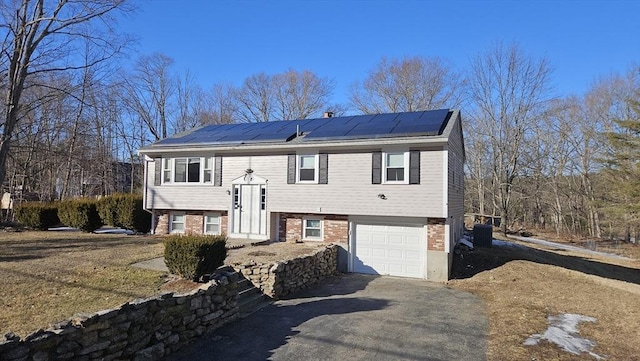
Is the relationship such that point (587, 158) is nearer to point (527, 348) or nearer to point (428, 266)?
point (428, 266)

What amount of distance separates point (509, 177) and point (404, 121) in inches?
658

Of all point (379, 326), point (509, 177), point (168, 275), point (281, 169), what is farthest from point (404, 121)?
point (509, 177)

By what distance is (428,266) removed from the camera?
12.7m

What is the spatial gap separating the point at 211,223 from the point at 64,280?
834 cm

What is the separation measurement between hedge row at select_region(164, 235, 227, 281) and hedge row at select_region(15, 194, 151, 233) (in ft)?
34.5

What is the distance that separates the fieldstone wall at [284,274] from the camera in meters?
9.41

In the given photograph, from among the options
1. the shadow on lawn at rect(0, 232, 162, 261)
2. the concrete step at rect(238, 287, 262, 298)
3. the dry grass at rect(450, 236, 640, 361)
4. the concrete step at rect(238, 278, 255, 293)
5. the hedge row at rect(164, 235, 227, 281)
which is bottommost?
the dry grass at rect(450, 236, 640, 361)

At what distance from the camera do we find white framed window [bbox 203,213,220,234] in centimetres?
1599

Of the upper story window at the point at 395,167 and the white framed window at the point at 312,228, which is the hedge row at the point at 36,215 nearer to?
the white framed window at the point at 312,228

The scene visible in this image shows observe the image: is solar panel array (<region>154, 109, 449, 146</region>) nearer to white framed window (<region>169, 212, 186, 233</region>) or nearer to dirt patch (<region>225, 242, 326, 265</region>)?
white framed window (<region>169, 212, 186, 233</region>)

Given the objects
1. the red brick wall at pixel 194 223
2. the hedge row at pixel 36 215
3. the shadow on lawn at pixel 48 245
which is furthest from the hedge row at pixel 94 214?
the shadow on lawn at pixel 48 245

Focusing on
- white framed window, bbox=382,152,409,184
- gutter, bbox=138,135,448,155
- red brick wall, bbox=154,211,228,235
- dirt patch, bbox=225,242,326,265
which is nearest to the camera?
dirt patch, bbox=225,242,326,265

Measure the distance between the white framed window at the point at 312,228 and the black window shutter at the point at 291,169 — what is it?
160cm

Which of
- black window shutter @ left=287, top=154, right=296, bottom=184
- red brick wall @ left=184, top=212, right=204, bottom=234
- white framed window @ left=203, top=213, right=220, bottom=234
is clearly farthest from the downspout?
black window shutter @ left=287, top=154, right=296, bottom=184
